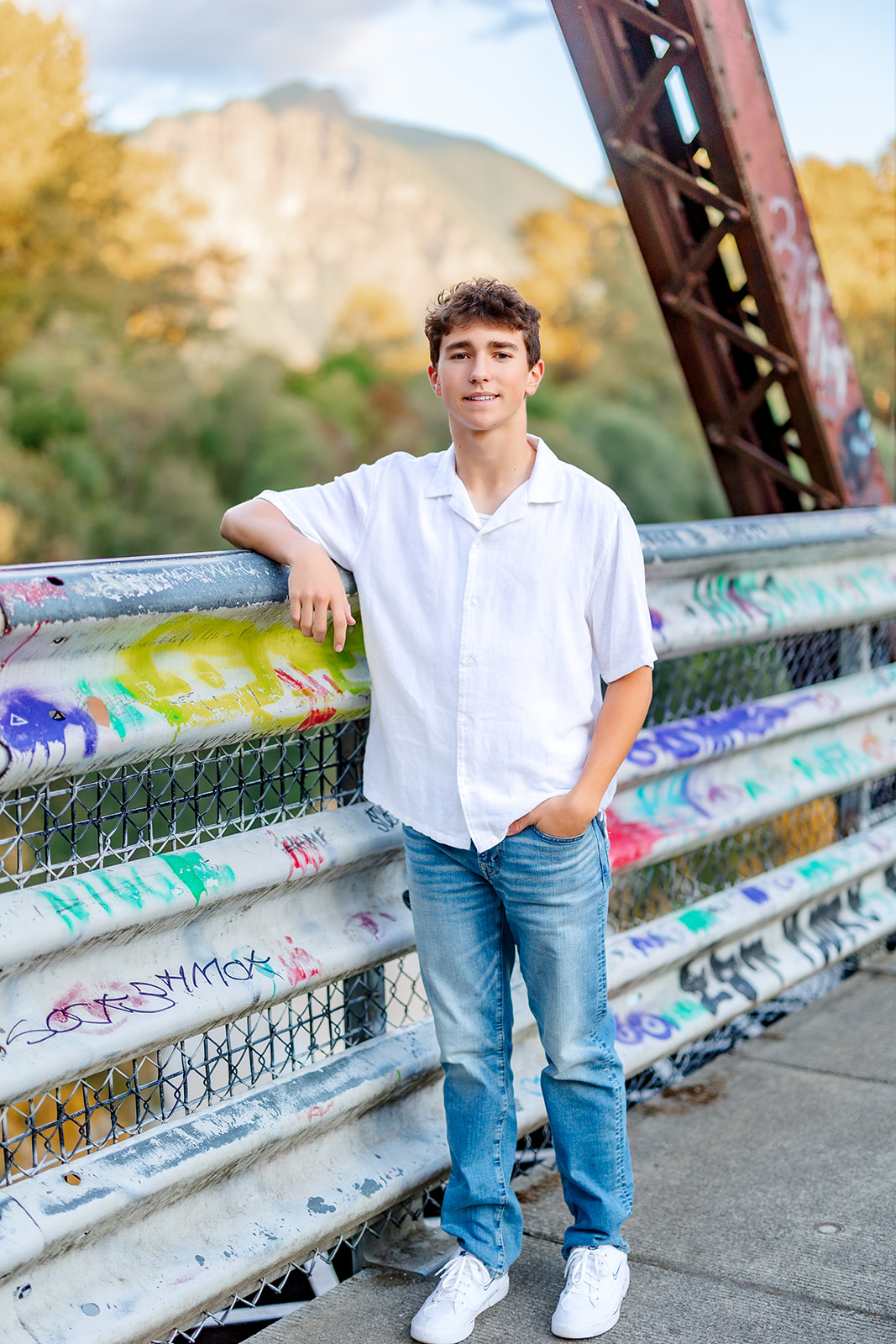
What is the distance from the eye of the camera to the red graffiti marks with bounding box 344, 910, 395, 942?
7.86 feet

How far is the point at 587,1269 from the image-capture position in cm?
226

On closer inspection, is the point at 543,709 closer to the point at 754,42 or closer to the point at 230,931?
the point at 230,931

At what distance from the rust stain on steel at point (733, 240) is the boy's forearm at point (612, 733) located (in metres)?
2.02

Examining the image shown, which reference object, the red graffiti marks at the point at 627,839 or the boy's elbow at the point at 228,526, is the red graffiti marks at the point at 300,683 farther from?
the red graffiti marks at the point at 627,839

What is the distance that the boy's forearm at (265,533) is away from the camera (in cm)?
220

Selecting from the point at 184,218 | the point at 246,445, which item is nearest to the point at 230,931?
the point at 246,445

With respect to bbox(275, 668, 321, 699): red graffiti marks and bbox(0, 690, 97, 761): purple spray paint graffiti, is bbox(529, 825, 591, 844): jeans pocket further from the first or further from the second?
bbox(0, 690, 97, 761): purple spray paint graffiti

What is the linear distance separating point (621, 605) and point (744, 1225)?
4.12 ft

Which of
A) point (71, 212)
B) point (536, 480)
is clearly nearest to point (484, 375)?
point (536, 480)

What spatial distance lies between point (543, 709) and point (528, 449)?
46 centimetres

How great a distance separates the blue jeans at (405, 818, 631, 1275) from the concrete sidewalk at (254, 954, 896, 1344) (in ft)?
0.45

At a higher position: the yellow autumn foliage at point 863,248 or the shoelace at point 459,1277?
the yellow autumn foliage at point 863,248

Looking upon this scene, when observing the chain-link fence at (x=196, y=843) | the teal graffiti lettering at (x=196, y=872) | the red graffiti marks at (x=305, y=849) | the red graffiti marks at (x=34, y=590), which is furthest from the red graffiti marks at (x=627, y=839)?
the red graffiti marks at (x=34, y=590)

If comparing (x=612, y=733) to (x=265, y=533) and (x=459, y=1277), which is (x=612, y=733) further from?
(x=459, y=1277)
